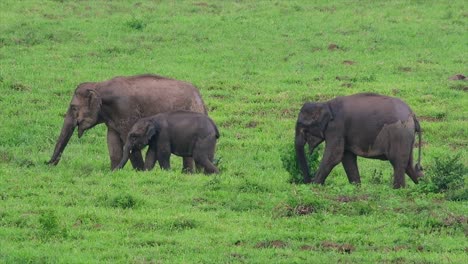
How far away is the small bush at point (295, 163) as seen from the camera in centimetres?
1989

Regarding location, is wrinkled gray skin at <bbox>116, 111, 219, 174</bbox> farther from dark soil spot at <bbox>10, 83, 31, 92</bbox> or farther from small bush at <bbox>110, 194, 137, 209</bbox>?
dark soil spot at <bbox>10, 83, 31, 92</bbox>

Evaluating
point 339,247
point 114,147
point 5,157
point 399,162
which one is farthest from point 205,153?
point 339,247

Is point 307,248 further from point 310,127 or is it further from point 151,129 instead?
point 151,129

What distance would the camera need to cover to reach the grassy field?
15445mm

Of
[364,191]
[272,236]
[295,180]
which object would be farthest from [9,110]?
[272,236]

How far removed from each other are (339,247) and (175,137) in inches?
235

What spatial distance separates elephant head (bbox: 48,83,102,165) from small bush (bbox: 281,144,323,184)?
3.28 meters

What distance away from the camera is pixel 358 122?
19.6 metres

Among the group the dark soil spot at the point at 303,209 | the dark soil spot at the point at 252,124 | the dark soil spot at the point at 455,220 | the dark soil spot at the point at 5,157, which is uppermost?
the dark soil spot at the point at 455,220

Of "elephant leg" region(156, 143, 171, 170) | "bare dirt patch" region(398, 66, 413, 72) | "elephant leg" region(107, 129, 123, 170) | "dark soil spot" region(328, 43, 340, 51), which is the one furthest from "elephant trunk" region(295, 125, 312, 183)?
"dark soil spot" region(328, 43, 340, 51)

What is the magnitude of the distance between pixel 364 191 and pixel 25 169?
5359 millimetres

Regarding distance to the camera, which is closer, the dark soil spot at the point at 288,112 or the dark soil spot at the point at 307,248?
the dark soil spot at the point at 307,248

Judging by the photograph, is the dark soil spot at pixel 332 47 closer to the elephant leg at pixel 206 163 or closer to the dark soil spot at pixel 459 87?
the dark soil spot at pixel 459 87

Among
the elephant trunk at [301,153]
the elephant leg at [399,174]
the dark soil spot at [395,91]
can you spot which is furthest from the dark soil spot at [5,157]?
the dark soil spot at [395,91]
